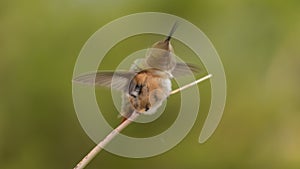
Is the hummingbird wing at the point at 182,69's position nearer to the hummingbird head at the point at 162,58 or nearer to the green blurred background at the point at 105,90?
the hummingbird head at the point at 162,58

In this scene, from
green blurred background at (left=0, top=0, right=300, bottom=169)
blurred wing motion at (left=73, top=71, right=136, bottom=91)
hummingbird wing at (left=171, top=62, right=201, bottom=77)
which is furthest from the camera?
green blurred background at (left=0, top=0, right=300, bottom=169)

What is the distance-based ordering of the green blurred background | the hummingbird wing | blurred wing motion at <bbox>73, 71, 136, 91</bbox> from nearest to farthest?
blurred wing motion at <bbox>73, 71, 136, 91</bbox> < the hummingbird wing < the green blurred background

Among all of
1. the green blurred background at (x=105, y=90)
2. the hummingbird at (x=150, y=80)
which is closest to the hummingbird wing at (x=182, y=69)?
the hummingbird at (x=150, y=80)

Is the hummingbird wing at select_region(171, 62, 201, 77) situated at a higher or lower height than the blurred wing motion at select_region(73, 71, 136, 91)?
higher

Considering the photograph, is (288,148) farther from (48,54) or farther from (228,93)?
(48,54)

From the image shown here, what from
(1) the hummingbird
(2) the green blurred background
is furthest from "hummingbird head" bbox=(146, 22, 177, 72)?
(2) the green blurred background

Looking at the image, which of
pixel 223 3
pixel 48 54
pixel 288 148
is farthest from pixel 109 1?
pixel 288 148

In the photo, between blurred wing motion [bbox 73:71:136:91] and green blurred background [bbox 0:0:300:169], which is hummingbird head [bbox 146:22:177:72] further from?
green blurred background [bbox 0:0:300:169]

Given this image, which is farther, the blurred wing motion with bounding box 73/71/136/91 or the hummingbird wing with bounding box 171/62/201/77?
the hummingbird wing with bounding box 171/62/201/77

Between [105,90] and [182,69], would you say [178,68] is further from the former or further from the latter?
[105,90]
